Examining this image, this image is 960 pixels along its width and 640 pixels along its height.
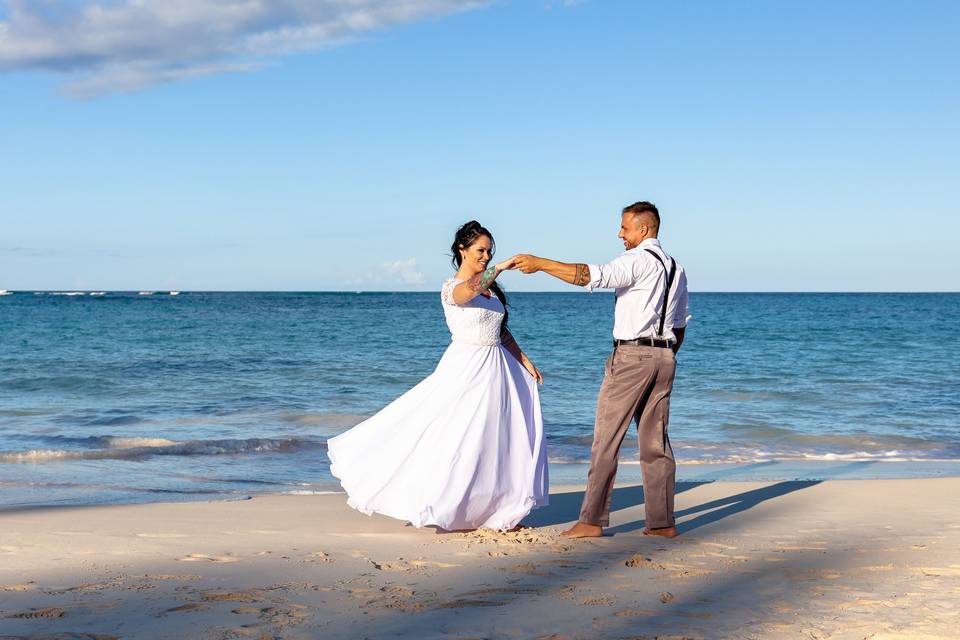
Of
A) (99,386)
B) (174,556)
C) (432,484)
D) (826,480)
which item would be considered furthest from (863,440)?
(99,386)

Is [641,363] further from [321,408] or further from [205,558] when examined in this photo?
[321,408]

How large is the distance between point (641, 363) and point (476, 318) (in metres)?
1.12

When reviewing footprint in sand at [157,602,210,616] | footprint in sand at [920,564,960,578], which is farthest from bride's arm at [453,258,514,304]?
footprint in sand at [920,564,960,578]

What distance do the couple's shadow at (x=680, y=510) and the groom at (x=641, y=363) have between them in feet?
1.71

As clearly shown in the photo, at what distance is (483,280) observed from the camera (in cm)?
556

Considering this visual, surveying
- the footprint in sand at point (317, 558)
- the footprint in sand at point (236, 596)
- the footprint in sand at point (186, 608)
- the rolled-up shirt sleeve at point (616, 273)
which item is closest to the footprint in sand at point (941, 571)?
the rolled-up shirt sleeve at point (616, 273)

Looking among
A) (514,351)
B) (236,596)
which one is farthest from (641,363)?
(236,596)

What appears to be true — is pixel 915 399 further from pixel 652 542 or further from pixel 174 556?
pixel 174 556

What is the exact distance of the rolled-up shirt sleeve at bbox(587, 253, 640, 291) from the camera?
5.32 metres

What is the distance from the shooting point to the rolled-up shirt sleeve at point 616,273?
5.32 metres

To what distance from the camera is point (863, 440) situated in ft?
41.4

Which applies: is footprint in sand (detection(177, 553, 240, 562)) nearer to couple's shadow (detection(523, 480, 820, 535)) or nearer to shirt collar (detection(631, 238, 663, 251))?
couple's shadow (detection(523, 480, 820, 535))

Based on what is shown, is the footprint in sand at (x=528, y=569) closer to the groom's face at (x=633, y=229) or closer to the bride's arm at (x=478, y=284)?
the bride's arm at (x=478, y=284)

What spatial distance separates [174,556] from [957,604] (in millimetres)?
4078
